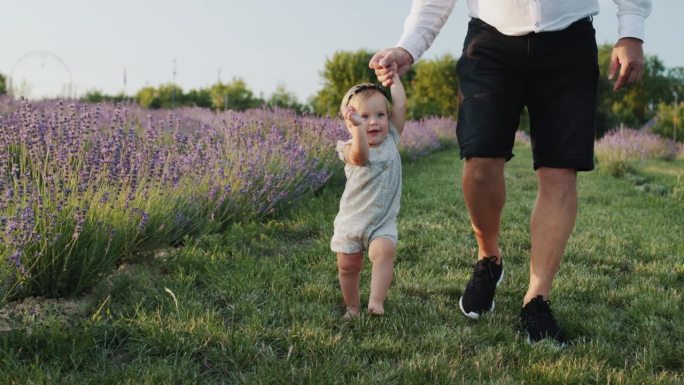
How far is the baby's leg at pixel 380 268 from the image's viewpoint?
2.86 meters

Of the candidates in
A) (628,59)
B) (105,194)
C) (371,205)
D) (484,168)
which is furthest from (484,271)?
(105,194)

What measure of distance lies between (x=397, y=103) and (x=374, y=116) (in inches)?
5.7

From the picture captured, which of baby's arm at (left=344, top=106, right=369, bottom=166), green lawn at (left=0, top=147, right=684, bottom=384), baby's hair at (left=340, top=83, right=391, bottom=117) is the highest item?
baby's hair at (left=340, top=83, right=391, bottom=117)

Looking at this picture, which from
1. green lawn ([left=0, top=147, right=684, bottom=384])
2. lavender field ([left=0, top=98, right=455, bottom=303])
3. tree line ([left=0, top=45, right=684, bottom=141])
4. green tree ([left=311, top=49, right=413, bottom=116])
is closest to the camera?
green lawn ([left=0, top=147, right=684, bottom=384])

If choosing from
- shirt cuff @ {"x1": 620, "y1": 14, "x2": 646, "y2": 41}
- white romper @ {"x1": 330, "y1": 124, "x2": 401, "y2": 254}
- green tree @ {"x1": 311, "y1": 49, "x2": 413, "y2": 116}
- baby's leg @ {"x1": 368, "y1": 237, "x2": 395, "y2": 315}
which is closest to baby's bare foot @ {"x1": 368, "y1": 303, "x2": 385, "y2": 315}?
baby's leg @ {"x1": 368, "y1": 237, "x2": 395, "y2": 315}

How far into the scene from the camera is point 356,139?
2762 mm

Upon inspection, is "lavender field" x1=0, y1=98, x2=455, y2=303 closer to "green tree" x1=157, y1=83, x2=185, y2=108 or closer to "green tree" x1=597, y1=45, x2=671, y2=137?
"green tree" x1=597, y1=45, x2=671, y2=137

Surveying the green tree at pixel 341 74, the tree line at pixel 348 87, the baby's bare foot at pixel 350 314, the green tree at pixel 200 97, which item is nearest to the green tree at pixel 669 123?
the tree line at pixel 348 87

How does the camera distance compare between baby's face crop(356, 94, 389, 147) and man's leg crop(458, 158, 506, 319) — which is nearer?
baby's face crop(356, 94, 389, 147)

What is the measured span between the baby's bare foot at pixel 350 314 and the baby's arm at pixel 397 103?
0.82 metres

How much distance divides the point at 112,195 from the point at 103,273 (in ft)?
1.47

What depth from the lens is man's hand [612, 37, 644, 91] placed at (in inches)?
110

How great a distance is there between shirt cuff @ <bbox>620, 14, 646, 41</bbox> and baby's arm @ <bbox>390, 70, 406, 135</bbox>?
3.16 ft

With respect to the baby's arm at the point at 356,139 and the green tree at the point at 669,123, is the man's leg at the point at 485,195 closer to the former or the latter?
the baby's arm at the point at 356,139
